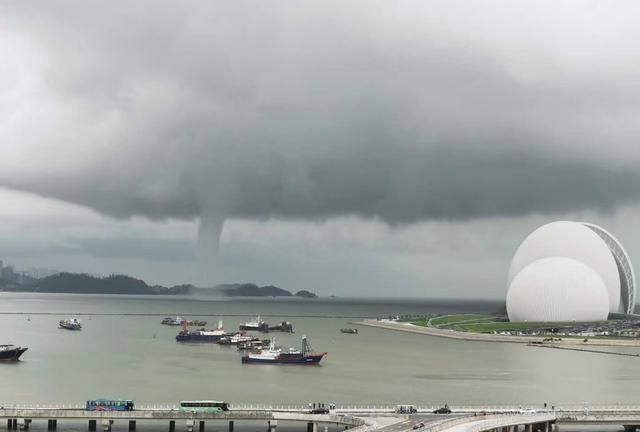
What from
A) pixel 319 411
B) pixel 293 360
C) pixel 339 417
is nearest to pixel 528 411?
pixel 339 417

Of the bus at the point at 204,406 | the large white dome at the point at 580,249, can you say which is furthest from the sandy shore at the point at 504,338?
the bus at the point at 204,406

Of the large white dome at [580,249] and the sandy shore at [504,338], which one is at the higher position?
the large white dome at [580,249]

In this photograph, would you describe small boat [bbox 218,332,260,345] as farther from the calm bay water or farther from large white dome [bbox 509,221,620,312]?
large white dome [bbox 509,221,620,312]

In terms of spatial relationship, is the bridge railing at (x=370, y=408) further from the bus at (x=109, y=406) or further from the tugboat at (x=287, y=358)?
the tugboat at (x=287, y=358)

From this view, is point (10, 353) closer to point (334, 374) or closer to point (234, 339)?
point (334, 374)

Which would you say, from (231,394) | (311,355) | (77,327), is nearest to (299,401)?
(231,394)

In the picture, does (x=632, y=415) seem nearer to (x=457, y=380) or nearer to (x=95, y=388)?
(x=457, y=380)

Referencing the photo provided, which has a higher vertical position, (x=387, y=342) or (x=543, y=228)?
(x=543, y=228)
